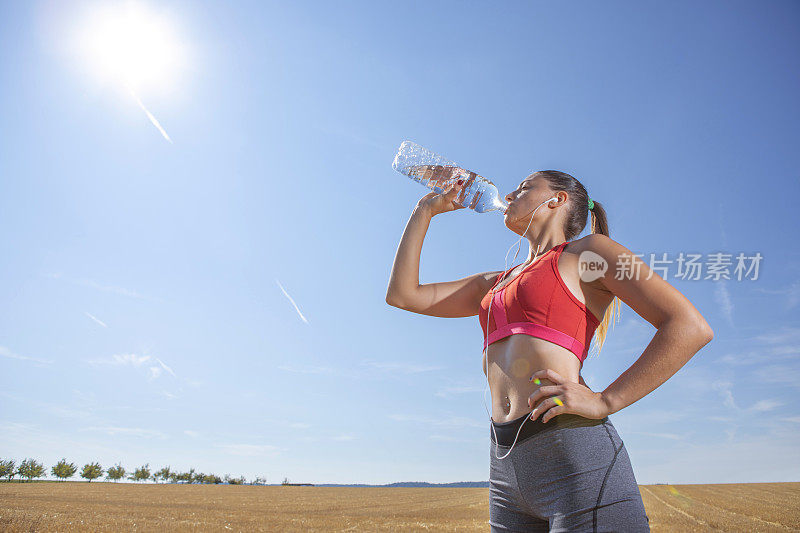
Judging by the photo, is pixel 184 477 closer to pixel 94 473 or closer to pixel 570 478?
pixel 94 473

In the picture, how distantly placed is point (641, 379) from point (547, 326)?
358mm

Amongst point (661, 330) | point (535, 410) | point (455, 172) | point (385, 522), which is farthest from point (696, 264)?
point (385, 522)

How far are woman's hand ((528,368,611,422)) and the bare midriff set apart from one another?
64 millimetres

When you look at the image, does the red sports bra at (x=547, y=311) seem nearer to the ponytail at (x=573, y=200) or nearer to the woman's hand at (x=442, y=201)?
the ponytail at (x=573, y=200)

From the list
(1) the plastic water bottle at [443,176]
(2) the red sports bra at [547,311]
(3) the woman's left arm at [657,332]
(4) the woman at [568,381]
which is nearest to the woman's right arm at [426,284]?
(1) the plastic water bottle at [443,176]

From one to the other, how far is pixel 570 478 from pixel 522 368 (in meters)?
0.40

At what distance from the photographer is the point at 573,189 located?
252 centimetres

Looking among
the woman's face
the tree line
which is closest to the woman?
the woman's face

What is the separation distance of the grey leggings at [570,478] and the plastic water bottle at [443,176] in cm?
147

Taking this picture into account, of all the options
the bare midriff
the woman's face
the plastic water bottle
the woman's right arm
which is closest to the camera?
the bare midriff

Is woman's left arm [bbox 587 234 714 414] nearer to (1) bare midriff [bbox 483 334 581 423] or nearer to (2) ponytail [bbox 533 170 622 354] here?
(1) bare midriff [bbox 483 334 581 423]

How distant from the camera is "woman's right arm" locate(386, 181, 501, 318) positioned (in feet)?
8.91

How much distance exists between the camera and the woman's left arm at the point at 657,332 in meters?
1.78

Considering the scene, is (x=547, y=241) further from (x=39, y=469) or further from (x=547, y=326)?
(x=39, y=469)
